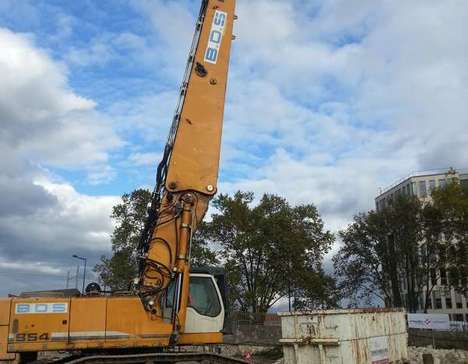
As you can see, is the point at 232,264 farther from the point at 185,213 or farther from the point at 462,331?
the point at 185,213

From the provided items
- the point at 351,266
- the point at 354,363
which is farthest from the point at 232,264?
the point at 354,363

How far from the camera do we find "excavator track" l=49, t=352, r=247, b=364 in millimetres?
10992

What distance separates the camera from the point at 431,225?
157 ft

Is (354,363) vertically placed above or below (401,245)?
below

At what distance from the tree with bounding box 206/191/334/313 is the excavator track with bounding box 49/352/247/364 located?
1479 inches

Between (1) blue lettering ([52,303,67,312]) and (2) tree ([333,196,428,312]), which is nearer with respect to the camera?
(1) blue lettering ([52,303,67,312])

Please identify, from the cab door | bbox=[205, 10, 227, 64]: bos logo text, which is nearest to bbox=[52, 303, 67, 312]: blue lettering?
the cab door

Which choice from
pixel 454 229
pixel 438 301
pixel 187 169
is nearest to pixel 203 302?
pixel 187 169

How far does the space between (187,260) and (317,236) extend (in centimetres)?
4072

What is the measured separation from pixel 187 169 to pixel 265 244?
126ft

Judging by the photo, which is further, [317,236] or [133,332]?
[317,236]

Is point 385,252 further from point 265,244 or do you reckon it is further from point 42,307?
point 42,307

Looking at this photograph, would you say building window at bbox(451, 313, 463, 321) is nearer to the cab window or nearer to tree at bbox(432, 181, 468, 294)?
tree at bbox(432, 181, 468, 294)

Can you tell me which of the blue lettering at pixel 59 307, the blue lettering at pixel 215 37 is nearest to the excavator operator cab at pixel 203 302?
the blue lettering at pixel 59 307
